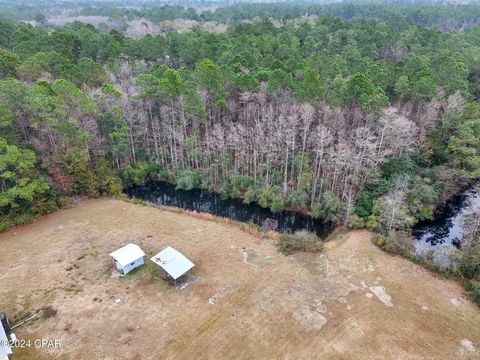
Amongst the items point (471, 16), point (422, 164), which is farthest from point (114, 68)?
point (471, 16)

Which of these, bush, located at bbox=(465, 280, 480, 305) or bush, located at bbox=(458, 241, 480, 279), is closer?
bush, located at bbox=(465, 280, 480, 305)

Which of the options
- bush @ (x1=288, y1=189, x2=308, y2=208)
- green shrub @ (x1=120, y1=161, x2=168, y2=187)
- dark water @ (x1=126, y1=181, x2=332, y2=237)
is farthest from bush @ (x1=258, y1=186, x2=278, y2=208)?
green shrub @ (x1=120, y1=161, x2=168, y2=187)

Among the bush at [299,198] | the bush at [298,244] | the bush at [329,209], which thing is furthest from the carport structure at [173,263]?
the bush at [329,209]

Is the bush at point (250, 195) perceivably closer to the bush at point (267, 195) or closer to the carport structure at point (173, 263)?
the bush at point (267, 195)

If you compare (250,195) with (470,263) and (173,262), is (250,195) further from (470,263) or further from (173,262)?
(470,263)

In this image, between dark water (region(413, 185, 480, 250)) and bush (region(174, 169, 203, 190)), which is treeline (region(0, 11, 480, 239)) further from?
dark water (region(413, 185, 480, 250))

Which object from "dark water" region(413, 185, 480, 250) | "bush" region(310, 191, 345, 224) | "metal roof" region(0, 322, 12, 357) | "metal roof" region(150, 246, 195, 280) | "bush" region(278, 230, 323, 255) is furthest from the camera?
"bush" region(310, 191, 345, 224)
